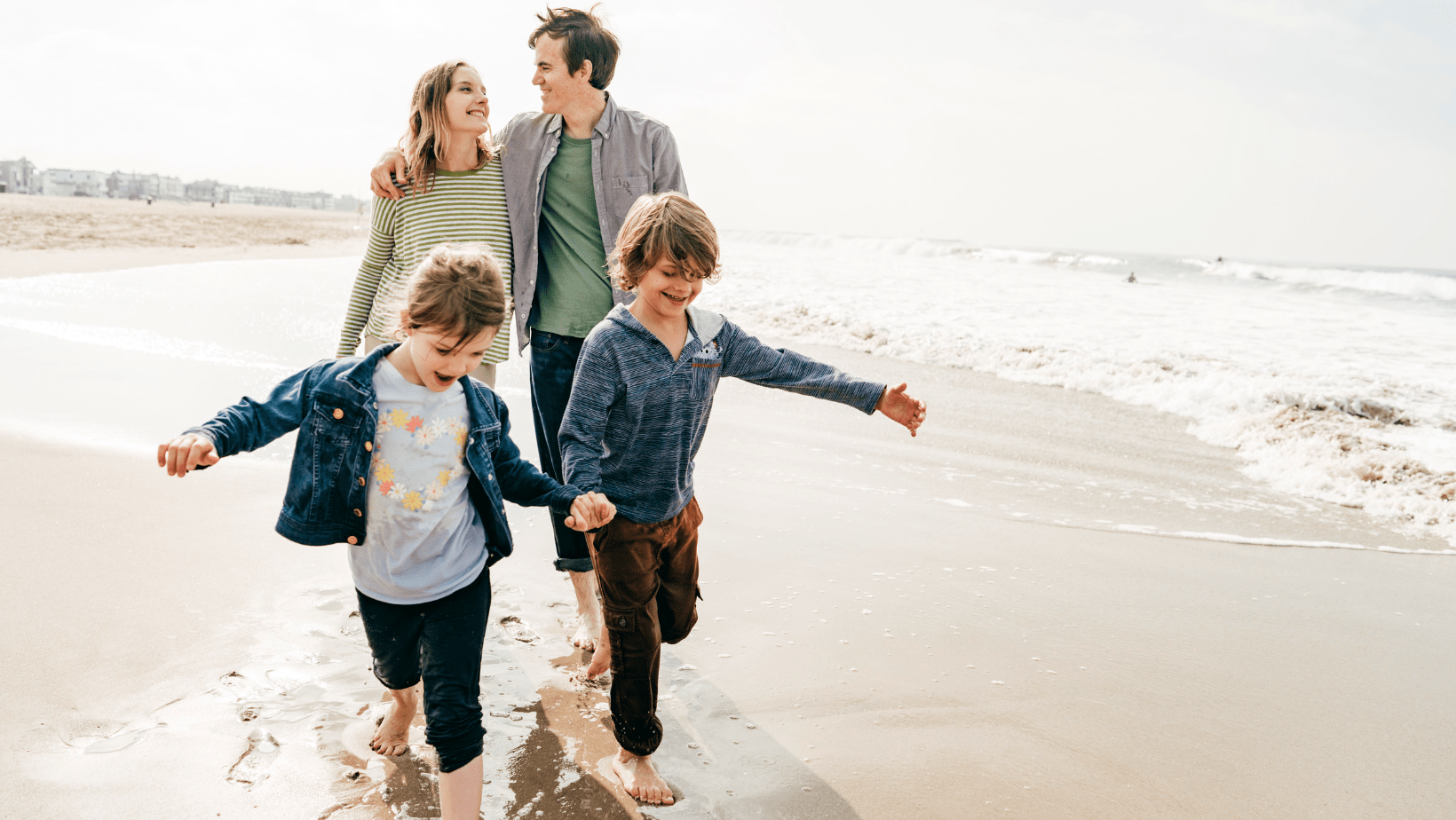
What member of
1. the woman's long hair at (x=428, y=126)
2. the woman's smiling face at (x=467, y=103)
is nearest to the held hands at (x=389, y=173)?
the woman's long hair at (x=428, y=126)

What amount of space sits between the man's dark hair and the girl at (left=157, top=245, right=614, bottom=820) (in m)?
1.23

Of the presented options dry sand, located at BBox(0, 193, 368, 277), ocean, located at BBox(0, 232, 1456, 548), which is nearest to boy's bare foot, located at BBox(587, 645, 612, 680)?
ocean, located at BBox(0, 232, 1456, 548)

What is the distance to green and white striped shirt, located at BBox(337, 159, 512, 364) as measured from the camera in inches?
111

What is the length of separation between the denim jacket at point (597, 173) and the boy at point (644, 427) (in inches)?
28.0

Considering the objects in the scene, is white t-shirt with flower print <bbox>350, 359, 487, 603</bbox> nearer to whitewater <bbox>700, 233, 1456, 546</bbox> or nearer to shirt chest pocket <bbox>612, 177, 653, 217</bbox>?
shirt chest pocket <bbox>612, 177, 653, 217</bbox>

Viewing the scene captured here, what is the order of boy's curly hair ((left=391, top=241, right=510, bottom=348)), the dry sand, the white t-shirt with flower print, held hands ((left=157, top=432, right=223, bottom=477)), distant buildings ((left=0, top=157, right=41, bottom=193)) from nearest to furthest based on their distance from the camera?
held hands ((left=157, top=432, right=223, bottom=477))
boy's curly hair ((left=391, top=241, right=510, bottom=348))
the white t-shirt with flower print
the dry sand
distant buildings ((left=0, top=157, right=41, bottom=193))

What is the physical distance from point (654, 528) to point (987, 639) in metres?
1.59

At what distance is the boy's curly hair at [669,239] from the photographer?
211 centimetres

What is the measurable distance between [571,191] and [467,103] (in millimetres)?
437

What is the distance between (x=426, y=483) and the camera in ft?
6.40

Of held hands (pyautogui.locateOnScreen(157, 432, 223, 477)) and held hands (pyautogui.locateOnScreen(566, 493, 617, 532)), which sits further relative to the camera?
held hands (pyautogui.locateOnScreen(566, 493, 617, 532))

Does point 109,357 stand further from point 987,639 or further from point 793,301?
point 793,301

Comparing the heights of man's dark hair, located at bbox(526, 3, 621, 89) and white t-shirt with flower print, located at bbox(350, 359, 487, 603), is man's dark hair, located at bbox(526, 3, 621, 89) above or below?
above

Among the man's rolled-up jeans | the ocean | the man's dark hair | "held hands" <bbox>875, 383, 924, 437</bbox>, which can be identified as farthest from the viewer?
the ocean
